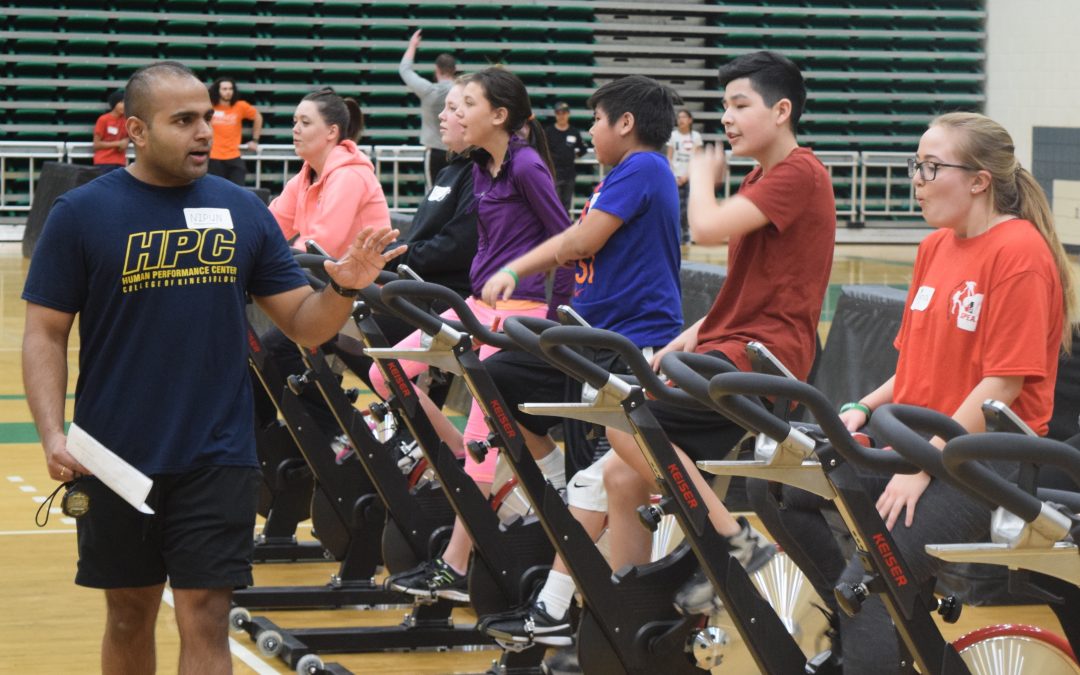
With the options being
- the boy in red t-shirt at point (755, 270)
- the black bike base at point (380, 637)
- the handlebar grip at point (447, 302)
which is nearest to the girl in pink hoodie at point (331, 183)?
the black bike base at point (380, 637)

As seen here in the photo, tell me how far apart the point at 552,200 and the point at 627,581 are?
1324mm

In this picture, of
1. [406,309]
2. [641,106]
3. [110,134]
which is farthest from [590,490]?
[110,134]

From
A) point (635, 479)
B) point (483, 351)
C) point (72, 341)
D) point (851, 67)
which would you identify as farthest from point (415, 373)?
point (851, 67)

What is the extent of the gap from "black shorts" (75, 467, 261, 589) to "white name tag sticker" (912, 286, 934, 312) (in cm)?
132

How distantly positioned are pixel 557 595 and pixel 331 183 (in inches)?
69.9

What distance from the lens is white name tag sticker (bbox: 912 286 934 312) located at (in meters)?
2.97

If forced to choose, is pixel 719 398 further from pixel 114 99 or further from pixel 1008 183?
pixel 114 99

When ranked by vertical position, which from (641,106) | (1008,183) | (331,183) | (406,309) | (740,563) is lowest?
(740,563)

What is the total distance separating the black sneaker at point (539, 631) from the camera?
3586mm

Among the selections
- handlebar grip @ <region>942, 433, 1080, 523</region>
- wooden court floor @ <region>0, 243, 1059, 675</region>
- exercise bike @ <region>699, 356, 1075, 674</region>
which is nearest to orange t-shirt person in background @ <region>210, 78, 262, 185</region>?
wooden court floor @ <region>0, 243, 1059, 675</region>

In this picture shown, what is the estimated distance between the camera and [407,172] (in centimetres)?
1677

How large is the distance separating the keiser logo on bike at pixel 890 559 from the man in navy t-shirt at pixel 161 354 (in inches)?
40.3

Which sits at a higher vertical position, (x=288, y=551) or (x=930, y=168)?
(x=930, y=168)

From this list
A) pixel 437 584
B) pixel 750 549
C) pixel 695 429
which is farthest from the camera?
pixel 437 584
